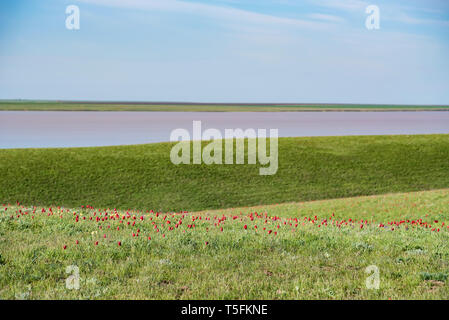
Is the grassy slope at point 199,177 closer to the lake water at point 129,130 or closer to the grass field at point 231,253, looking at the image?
the grass field at point 231,253

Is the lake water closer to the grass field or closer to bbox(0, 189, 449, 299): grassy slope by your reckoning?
the grass field

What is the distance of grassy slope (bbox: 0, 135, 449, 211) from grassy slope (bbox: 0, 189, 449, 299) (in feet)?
72.6

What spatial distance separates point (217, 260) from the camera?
445 inches

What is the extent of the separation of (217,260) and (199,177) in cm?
3344

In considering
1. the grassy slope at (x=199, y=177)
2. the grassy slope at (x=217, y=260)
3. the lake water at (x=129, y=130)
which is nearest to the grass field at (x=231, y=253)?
the grassy slope at (x=217, y=260)

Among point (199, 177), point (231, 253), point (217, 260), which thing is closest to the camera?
point (217, 260)

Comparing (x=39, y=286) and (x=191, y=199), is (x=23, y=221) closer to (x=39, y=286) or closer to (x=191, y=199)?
(x=39, y=286)

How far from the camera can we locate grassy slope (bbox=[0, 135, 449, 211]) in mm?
38781

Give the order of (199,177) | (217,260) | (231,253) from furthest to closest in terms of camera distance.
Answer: (199,177), (231,253), (217,260)

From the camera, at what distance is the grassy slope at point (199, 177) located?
3878 centimetres

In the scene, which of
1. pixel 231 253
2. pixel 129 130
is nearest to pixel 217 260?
pixel 231 253

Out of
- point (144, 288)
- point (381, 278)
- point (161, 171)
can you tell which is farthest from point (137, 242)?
point (161, 171)

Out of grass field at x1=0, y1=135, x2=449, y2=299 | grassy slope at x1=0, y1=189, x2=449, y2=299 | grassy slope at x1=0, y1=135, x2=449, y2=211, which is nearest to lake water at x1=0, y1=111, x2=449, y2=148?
grassy slope at x1=0, y1=135, x2=449, y2=211

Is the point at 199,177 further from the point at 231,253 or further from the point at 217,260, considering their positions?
the point at 217,260
